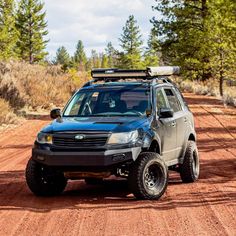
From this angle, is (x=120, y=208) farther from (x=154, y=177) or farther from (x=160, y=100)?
(x=160, y=100)

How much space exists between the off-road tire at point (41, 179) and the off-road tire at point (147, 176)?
1.24 m

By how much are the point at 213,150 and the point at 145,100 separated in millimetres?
6318

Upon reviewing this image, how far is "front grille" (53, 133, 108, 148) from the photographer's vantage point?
28.0 feet

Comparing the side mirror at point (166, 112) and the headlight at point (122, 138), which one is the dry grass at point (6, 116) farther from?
the headlight at point (122, 138)

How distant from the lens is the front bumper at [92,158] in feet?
27.7

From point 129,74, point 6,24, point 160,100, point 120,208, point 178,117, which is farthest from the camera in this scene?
point 6,24

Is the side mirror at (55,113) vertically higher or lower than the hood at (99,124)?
higher

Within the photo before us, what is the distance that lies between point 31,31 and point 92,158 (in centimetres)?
7439

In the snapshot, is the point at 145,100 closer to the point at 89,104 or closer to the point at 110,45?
the point at 89,104

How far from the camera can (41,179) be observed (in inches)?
366


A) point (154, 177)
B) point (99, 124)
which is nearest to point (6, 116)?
point (99, 124)

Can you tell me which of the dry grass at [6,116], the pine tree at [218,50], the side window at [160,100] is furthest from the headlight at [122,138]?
the pine tree at [218,50]

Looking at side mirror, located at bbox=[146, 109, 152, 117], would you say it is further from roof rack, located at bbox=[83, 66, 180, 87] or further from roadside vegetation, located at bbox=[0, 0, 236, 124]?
roadside vegetation, located at bbox=[0, 0, 236, 124]

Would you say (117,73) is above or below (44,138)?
above
